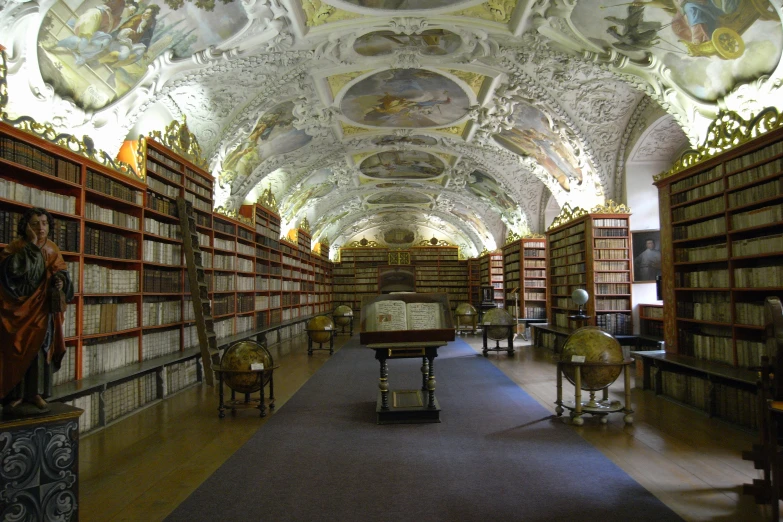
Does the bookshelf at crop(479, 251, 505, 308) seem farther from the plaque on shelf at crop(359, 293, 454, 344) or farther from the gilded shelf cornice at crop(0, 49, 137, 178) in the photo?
the gilded shelf cornice at crop(0, 49, 137, 178)

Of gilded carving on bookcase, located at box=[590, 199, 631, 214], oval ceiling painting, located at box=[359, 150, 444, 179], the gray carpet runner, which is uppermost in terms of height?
oval ceiling painting, located at box=[359, 150, 444, 179]

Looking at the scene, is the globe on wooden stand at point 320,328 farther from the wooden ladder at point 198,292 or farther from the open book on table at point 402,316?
the open book on table at point 402,316

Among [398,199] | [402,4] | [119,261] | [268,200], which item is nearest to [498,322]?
[402,4]

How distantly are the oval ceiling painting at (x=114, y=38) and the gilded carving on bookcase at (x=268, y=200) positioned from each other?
7.63m

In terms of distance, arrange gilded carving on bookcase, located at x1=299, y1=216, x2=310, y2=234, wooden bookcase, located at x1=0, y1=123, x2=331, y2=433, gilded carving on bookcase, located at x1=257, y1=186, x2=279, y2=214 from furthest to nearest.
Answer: gilded carving on bookcase, located at x1=299, y1=216, x2=310, y2=234 < gilded carving on bookcase, located at x1=257, y1=186, x2=279, y2=214 < wooden bookcase, located at x1=0, y1=123, x2=331, y2=433

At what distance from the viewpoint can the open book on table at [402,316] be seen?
6.58 metres

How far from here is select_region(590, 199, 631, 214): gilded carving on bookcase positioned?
1210 cm

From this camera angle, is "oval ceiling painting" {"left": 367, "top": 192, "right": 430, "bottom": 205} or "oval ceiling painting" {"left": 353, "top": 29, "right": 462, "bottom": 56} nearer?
"oval ceiling painting" {"left": 353, "top": 29, "right": 462, "bottom": 56}

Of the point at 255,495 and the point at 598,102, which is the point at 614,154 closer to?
the point at 598,102

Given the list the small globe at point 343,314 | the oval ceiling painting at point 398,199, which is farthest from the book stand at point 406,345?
the oval ceiling painting at point 398,199

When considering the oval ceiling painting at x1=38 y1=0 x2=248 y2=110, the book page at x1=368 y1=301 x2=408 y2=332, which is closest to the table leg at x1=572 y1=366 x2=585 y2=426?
the book page at x1=368 y1=301 x2=408 y2=332

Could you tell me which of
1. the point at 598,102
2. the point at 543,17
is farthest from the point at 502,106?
the point at 543,17

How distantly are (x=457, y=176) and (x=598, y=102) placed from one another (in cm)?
899

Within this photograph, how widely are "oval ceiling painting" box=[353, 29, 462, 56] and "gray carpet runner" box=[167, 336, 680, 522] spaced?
6.95m
